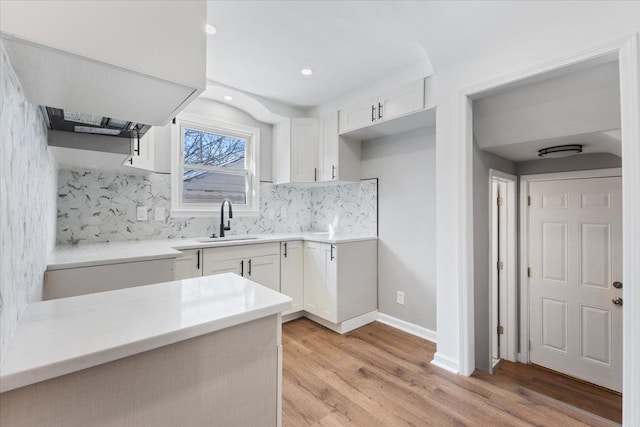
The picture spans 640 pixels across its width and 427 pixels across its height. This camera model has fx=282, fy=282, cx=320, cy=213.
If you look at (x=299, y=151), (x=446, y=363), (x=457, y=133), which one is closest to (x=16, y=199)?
(x=457, y=133)

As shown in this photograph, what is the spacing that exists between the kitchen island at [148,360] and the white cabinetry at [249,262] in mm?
1522

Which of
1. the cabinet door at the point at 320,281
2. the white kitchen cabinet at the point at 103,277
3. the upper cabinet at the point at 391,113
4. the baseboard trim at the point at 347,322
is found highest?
the upper cabinet at the point at 391,113

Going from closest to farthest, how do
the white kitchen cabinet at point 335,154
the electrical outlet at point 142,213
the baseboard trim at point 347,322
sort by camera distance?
the electrical outlet at point 142,213
the baseboard trim at point 347,322
the white kitchen cabinet at point 335,154

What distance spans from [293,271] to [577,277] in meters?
2.80

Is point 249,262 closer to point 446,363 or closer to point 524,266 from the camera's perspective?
point 446,363

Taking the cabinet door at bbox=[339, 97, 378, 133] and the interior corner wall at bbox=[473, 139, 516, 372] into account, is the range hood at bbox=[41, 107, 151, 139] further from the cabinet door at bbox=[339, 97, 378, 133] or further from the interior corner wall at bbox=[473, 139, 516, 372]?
the interior corner wall at bbox=[473, 139, 516, 372]

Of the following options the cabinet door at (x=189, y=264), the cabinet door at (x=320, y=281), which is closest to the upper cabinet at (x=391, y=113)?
the cabinet door at (x=320, y=281)

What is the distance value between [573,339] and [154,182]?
14.4 feet

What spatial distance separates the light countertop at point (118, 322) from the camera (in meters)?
0.58

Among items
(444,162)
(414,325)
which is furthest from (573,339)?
(444,162)

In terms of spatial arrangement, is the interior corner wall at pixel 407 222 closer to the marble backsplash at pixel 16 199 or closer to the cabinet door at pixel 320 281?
the cabinet door at pixel 320 281

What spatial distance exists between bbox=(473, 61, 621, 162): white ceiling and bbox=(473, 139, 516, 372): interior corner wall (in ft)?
0.52

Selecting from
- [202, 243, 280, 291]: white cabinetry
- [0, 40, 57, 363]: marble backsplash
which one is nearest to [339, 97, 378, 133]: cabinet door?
[202, 243, 280, 291]: white cabinetry

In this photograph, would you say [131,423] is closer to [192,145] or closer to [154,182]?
[154,182]
